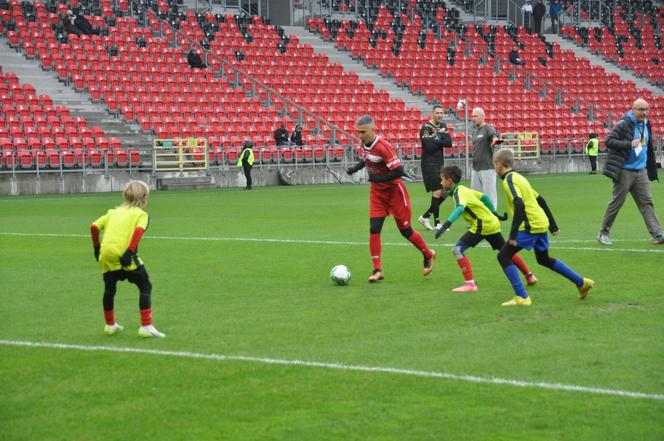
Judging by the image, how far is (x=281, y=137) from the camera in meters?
40.5

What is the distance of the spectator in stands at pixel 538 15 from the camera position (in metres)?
59.2

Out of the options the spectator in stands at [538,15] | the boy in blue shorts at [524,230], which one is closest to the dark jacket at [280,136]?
the spectator in stands at [538,15]

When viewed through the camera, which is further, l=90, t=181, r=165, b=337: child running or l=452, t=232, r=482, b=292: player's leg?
l=452, t=232, r=482, b=292: player's leg

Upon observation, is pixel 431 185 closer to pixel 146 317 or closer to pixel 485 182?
pixel 485 182

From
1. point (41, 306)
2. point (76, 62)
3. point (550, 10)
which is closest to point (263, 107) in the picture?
point (76, 62)

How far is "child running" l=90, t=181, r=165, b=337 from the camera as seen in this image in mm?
9180

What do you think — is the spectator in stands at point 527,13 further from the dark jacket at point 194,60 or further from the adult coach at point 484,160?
the adult coach at point 484,160

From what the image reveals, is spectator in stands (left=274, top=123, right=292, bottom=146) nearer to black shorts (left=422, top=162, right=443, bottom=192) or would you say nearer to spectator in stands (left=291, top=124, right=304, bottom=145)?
spectator in stands (left=291, top=124, right=304, bottom=145)

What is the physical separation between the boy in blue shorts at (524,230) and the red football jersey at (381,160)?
7.81ft

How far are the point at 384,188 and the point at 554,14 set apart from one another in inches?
1970

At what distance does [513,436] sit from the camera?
6.14 metres

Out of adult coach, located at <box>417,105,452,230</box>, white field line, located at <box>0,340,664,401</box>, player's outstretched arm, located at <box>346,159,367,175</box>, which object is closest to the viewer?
white field line, located at <box>0,340,664,401</box>

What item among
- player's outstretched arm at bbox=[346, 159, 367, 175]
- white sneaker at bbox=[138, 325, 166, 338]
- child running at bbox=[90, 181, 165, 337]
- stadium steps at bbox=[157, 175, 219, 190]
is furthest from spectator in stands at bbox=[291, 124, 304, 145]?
white sneaker at bbox=[138, 325, 166, 338]

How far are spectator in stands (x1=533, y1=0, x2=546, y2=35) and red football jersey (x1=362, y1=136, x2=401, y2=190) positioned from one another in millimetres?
47945
